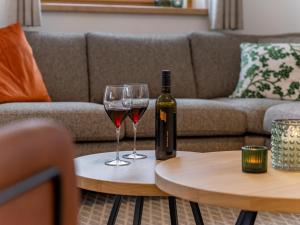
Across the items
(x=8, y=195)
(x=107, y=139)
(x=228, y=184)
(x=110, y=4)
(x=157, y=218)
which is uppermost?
(x=110, y=4)

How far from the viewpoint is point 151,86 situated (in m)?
3.47

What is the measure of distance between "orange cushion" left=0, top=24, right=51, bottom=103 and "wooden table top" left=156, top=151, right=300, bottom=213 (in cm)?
168

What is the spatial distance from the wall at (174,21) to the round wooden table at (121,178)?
6.94 feet

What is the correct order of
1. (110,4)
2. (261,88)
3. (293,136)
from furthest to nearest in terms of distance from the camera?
(110,4) → (261,88) → (293,136)

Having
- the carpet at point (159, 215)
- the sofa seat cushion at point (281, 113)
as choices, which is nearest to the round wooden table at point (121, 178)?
the carpet at point (159, 215)

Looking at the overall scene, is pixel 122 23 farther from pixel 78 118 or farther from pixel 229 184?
pixel 229 184

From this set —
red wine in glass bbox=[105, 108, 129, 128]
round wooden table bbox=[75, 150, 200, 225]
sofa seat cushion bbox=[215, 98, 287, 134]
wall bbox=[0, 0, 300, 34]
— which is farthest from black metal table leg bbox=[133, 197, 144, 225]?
wall bbox=[0, 0, 300, 34]

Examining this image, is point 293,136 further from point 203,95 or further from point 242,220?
point 203,95

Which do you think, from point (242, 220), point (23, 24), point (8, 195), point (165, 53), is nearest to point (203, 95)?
point (165, 53)

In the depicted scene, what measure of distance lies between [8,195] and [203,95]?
337 cm

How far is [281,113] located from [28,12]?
172 cm

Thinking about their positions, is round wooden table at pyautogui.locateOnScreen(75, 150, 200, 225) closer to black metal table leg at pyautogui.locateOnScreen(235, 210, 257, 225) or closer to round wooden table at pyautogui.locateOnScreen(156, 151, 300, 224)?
round wooden table at pyautogui.locateOnScreen(156, 151, 300, 224)

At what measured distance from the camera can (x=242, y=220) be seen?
1.57m

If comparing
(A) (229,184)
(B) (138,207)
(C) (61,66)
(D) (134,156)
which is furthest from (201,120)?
(A) (229,184)
